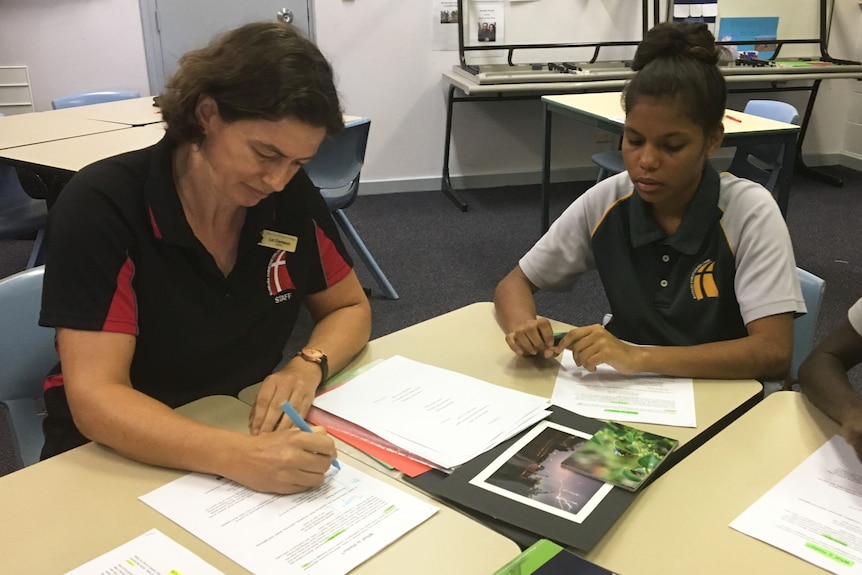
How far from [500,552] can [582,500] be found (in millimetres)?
130

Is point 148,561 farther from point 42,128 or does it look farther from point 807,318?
point 42,128

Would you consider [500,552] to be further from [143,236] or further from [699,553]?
[143,236]

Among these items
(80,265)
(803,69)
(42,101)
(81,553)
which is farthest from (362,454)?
(803,69)

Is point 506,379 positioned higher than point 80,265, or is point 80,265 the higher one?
point 80,265

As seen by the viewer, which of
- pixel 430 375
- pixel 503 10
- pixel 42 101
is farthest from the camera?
pixel 503 10

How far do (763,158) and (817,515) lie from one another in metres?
2.76

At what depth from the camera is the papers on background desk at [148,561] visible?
748 millimetres

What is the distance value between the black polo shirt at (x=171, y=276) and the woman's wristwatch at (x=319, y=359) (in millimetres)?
117

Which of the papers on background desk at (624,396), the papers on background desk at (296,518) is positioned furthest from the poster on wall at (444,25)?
the papers on background desk at (296,518)

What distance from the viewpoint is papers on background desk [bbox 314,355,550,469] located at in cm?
99

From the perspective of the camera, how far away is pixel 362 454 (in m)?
0.98

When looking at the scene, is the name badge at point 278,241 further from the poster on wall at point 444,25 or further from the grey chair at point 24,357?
the poster on wall at point 444,25

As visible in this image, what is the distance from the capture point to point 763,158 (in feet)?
10.8

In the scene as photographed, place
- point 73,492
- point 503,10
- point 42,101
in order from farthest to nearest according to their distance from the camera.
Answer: point 503,10
point 42,101
point 73,492
